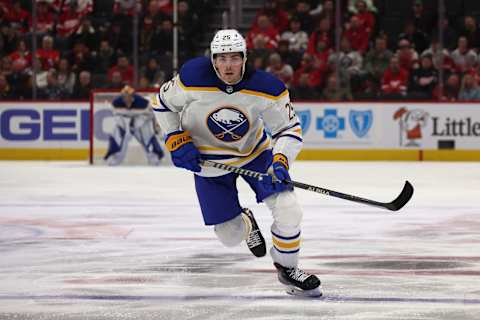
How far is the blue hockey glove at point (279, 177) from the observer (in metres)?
3.87

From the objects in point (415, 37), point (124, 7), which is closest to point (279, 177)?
point (415, 37)

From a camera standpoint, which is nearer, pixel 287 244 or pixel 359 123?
pixel 287 244

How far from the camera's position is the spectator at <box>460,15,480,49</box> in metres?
12.0

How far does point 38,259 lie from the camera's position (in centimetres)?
474

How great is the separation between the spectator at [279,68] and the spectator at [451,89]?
71.2 inches

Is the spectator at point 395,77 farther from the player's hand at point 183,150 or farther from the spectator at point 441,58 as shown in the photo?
the player's hand at point 183,150

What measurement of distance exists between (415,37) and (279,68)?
5.40 feet

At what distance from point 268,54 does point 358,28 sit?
1.11 meters

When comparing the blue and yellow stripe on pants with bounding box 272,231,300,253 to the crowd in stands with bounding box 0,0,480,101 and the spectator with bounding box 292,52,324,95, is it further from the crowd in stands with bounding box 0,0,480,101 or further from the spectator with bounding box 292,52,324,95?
the spectator with bounding box 292,52,324,95

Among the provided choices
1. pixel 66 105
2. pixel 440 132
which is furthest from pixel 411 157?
pixel 66 105

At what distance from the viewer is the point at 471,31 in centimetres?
1208

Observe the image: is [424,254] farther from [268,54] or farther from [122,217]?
[268,54]

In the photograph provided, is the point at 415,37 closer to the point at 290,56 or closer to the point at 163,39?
the point at 290,56

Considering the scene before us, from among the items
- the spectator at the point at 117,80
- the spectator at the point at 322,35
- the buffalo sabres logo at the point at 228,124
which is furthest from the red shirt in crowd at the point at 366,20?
the buffalo sabres logo at the point at 228,124
